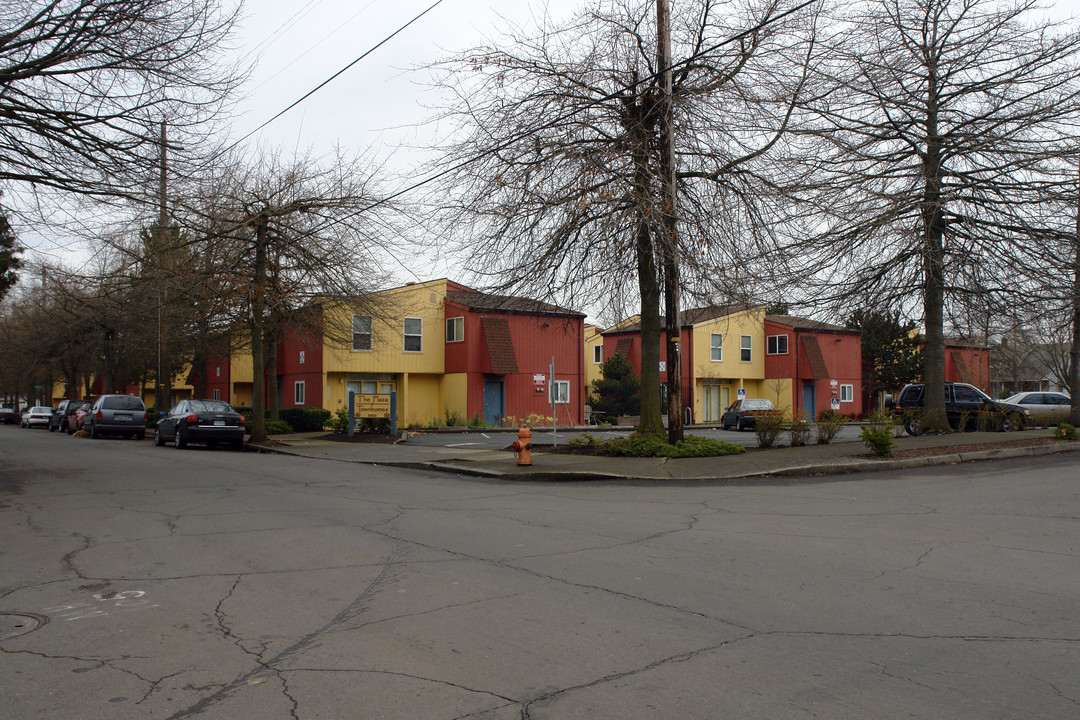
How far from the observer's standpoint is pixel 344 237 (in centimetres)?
2380

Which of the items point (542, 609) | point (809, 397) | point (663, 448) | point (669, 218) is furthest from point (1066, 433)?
point (809, 397)

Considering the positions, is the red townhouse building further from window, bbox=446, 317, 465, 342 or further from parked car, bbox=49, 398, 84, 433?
parked car, bbox=49, 398, 84, 433

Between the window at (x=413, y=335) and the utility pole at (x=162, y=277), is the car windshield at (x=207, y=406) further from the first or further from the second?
the window at (x=413, y=335)

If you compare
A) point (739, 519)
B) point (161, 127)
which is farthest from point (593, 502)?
point (161, 127)

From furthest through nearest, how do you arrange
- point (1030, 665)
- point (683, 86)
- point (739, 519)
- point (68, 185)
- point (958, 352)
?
point (958, 352) → point (683, 86) → point (68, 185) → point (739, 519) → point (1030, 665)

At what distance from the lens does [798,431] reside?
776 inches

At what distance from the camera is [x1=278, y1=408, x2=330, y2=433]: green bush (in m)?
32.5

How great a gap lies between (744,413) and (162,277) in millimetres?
25406

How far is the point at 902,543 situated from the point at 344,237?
18706 millimetres

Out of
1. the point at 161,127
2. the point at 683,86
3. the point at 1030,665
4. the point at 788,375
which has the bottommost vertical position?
the point at 1030,665

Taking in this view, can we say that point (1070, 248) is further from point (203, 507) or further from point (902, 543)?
point (203, 507)

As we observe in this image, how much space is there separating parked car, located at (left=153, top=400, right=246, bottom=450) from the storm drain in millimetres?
18780

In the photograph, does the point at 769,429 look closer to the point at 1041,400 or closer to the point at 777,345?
the point at 1041,400

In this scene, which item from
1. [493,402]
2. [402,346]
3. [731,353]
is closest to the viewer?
[402,346]
